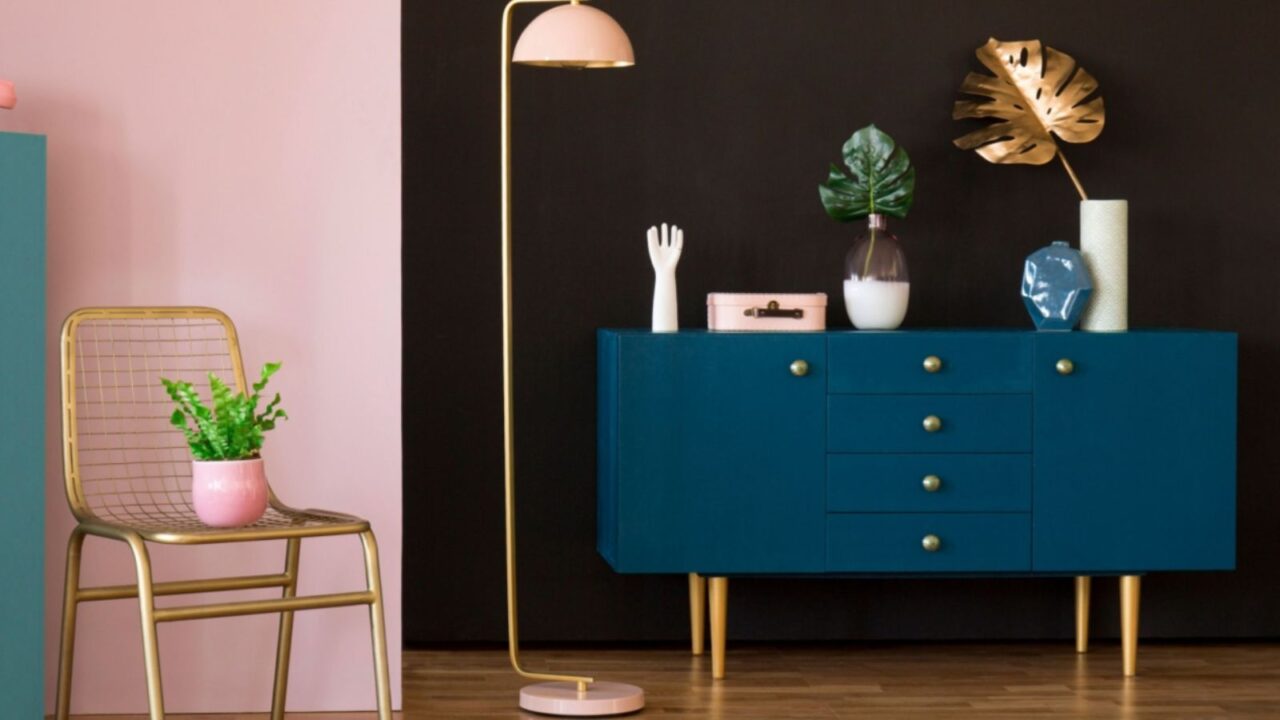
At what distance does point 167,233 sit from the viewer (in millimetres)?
3443

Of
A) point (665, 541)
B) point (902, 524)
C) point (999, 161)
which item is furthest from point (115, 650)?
point (999, 161)

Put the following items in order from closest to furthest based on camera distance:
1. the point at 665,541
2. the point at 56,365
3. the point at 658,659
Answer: the point at 56,365, the point at 665,541, the point at 658,659

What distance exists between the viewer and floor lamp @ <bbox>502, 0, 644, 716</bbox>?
3.35 meters

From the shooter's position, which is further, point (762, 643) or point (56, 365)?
point (762, 643)

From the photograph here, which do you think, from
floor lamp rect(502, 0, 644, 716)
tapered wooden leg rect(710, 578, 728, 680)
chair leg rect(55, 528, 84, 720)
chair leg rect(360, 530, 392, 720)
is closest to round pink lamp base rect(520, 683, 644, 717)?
floor lamp rect(502, 0, 644, 716)

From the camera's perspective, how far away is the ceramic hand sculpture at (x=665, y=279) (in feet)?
12.7

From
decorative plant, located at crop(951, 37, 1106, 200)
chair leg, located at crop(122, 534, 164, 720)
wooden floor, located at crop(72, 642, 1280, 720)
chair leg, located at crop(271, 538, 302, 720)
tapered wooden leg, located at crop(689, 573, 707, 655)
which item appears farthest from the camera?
decorative plant, located at crop(951, 37, 1106, 200)

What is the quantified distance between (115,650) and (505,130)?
134 centimetres

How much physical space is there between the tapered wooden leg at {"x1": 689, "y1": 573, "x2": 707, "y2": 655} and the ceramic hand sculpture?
24.9 inches

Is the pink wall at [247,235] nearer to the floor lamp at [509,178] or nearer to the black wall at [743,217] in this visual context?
the floor lamp at [509,178]

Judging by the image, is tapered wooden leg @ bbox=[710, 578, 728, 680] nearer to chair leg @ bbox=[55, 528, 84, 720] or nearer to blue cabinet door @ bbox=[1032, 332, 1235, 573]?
blue cabinet door @ bbox=[1032, 332, 1235, 573]

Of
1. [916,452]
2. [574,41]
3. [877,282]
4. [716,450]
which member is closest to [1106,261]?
[877,282]

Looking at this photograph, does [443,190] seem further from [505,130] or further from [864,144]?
[864,144]

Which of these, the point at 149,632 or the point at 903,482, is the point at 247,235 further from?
the point at 903,482
